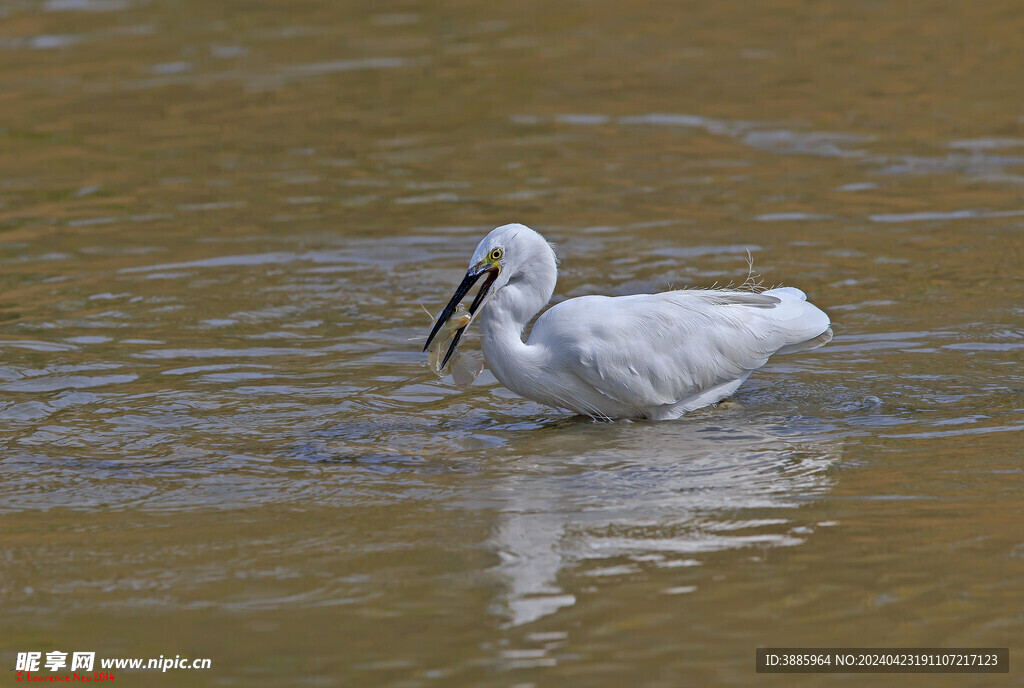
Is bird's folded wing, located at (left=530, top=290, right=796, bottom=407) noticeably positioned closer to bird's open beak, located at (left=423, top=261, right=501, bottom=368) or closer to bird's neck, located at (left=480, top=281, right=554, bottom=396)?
bird's neck, located at (left=480, top=281, right=554, bottom=396)

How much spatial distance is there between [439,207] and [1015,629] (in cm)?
798

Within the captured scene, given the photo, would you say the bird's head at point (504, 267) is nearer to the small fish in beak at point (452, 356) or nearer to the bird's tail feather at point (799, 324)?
the small fish in beak at point (452, 356)

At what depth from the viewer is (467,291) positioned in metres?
6.73

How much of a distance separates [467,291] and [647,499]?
1.56m

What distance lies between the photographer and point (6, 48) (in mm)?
17422

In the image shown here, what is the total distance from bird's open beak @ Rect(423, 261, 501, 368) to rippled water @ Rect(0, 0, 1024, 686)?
546 millimetres

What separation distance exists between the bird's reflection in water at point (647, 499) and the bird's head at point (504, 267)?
2.70 ft

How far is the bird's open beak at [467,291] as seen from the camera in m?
6.69

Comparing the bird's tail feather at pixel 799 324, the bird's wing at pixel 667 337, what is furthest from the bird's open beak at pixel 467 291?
the bird's tail feather at pixel 799 324

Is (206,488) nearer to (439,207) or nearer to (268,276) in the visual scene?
(268,276)

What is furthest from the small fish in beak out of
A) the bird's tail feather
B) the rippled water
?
the bird's tail feather

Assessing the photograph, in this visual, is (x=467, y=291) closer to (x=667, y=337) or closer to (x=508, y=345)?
(x=508, y=345)

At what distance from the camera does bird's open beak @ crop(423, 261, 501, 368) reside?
22.0ft

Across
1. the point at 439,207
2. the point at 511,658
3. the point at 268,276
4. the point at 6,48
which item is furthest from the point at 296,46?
the point at 511,658
